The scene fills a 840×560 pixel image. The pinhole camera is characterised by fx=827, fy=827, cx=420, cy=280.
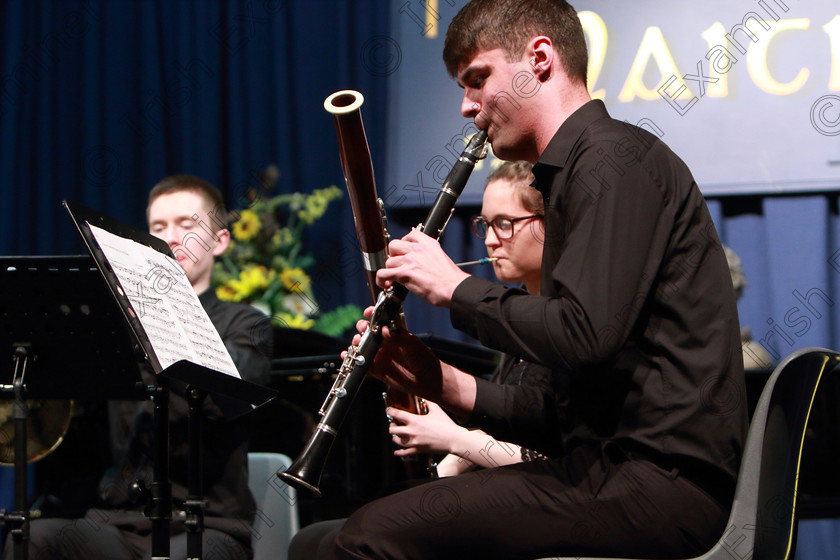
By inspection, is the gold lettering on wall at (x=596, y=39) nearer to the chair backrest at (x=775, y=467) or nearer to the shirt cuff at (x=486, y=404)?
the shirt cuff at (x=486, y=404)

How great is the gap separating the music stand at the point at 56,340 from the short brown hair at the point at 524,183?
925mm

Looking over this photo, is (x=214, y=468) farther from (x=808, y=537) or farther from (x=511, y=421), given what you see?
(x=808, y=537)

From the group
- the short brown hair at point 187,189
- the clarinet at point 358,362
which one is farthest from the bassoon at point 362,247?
the short brown hair at point 187,189

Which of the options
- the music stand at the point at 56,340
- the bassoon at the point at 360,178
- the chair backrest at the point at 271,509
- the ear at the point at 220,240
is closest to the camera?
the bassoon at the point at 360,178

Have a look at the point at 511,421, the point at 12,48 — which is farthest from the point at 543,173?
the point at 12,48

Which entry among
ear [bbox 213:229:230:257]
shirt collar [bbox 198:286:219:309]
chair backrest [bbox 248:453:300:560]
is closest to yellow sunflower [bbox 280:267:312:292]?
ear [bbox 213:229:230:257]

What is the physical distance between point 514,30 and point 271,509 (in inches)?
54.6

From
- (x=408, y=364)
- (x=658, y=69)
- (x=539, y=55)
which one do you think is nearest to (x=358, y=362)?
(x=408, y=364)

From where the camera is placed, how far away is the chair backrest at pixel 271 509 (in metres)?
2.08

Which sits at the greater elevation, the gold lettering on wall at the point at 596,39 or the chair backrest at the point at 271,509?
the gold lettering on wall at the point at 596,39

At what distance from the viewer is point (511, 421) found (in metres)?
1.46

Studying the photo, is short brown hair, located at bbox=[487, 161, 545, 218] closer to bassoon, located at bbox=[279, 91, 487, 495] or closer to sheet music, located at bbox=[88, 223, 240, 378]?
bassoon, located at bbox=[279, 91, 487, 495]

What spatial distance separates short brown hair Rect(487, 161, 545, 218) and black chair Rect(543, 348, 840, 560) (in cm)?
77

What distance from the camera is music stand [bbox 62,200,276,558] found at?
53.7 inches
